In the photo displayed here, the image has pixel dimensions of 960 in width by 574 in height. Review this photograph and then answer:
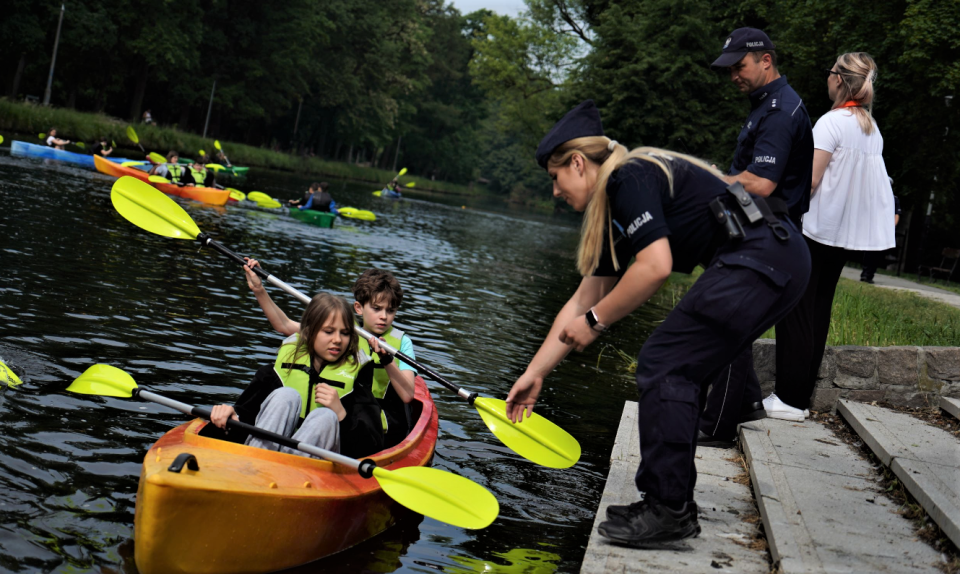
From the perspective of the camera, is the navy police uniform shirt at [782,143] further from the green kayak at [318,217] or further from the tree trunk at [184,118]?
the tree trunk at [184,118]

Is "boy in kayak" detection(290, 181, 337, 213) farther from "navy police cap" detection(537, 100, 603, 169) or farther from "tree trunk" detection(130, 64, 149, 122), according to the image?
"tree trunk" detection(130, 64, 149, 122)

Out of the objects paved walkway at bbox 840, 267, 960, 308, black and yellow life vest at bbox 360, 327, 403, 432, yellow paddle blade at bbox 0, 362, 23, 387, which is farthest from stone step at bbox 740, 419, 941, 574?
paved walkway at bbox 840, 267, 960, 308

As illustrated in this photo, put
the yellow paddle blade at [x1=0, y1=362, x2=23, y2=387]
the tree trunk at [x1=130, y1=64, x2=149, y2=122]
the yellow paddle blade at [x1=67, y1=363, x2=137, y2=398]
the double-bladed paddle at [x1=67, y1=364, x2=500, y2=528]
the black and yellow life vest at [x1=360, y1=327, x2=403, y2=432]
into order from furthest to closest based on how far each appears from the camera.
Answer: the tree trunk at [x1=130, y1=64, x2=149, y2=122], the yellow paddle blade at [x1=0, y1=362, x2=23, y2=387], the black and yellow life vest at [x1=360, y1=327, x2=403, y2=432], the yellow paddle blade at [x1=67, y1=363, x2=137, y2=398], the double-bladed paddle at [x1=67, y1=364, x2=500, y2=528]

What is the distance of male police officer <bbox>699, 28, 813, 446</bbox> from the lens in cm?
482

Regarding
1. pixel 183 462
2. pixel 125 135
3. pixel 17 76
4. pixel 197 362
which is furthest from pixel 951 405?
pixel 17 76

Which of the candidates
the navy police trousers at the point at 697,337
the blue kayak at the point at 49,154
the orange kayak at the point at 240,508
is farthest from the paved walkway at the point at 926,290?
the blue kayak at the point at 49,154

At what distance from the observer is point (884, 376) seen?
6.14 metres

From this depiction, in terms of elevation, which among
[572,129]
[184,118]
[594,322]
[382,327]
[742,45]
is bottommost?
[382,327]

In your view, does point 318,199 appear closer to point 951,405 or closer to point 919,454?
point 951,405

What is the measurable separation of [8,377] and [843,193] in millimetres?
5563

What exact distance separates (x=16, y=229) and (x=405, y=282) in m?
5.75

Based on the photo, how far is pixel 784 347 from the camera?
550 centimetres

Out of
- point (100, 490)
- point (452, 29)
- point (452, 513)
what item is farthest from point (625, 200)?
point (452, 29)

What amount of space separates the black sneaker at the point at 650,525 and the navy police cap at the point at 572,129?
1.47 metres
